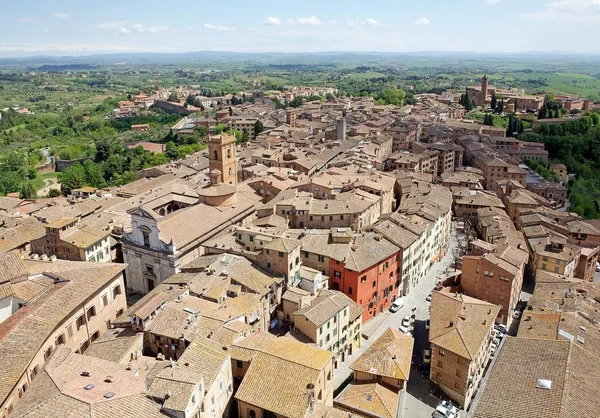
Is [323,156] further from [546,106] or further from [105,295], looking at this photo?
[546,106]

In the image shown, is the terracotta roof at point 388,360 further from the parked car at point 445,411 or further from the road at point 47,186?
the road at point 47,186

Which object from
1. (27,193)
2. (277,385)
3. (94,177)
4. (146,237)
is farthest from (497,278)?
(27,193)

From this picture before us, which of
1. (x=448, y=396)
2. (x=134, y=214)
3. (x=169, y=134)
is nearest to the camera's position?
(x=448, y=396)

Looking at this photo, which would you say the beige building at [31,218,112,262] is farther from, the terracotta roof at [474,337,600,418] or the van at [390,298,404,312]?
the terracotta roof at [474,337,600,418]

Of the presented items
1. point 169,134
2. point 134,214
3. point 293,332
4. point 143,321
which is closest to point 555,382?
point 293,332

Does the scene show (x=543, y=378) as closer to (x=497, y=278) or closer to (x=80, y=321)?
(x=497, y=278)

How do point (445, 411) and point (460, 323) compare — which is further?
point (460, 323)

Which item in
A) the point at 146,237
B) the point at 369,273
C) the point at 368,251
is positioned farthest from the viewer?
the point at 146,237

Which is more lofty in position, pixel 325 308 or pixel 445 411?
pixel 325 308

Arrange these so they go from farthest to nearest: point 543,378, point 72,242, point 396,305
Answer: point 72,242 < point 396,305 < point 543,378
